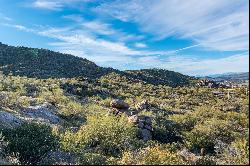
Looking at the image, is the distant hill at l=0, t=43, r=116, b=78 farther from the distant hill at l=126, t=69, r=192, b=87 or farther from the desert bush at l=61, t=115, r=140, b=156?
the desert bush at l=61, t=115, r=140, b=156

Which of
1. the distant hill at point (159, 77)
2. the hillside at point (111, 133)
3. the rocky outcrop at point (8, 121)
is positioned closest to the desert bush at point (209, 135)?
the hillside at point (111, 133)

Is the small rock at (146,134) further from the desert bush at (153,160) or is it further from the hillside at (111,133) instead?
the desert bush at (153,160)

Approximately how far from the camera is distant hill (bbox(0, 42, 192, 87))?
94000mm

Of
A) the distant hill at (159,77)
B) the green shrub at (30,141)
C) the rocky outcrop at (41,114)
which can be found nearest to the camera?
the green shrub at (30,141)

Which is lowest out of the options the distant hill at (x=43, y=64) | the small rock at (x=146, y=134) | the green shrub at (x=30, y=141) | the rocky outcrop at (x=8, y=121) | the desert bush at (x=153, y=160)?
the small rock at (x=146, y=134)

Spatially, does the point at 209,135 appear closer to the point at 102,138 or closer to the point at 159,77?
the point at 102,138

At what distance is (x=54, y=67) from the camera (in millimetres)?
103250

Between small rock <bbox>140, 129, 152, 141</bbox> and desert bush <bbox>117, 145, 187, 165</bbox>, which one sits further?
small rock <bbox>140, 129, 152, 141</bbox>

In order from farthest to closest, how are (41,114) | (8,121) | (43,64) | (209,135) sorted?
(43,64), (41,114), (209,135), (8,121)

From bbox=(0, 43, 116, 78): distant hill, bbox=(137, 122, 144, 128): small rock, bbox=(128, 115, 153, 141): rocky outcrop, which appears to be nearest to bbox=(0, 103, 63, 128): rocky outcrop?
bbox=(128, 115, 153, 141): rocky outcrop

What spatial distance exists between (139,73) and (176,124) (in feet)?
281

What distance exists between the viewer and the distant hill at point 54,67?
94000mm

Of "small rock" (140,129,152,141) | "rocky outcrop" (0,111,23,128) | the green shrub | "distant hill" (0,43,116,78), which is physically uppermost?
"distant hill" (0,43,116,78)

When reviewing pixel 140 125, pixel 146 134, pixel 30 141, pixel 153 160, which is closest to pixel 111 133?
pixel 30 141
